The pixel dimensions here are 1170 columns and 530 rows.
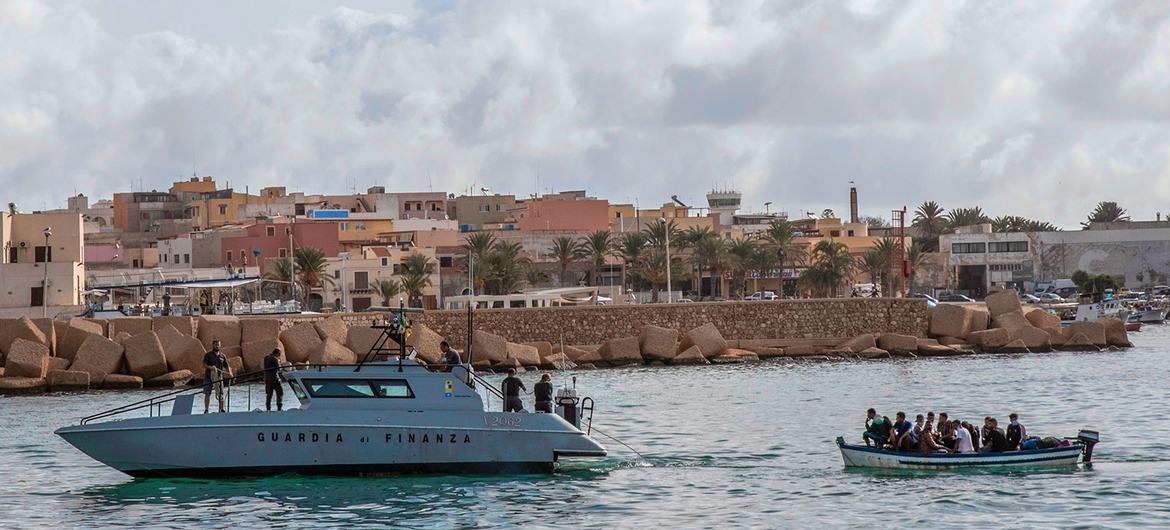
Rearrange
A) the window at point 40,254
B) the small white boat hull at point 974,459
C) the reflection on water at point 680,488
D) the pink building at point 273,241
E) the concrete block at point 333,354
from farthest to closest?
the pink building at point 273,241
the window at point 40,254
the concrete block at point 333,354
the small white boat hull at point 974,459
the reflection on water at point 680,488

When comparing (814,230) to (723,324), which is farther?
(814,230)

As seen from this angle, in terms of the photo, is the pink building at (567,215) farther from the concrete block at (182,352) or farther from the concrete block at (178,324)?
the concrete block at (182,352)

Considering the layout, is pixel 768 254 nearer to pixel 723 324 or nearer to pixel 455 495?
pixel 723 324

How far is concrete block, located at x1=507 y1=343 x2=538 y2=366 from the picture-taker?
56406mm

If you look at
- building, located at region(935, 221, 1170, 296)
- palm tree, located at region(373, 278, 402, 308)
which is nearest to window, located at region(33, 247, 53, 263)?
palm tree, located at region(373, 278, 402, 308)

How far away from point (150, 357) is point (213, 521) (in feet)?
84.6

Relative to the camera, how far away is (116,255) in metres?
106

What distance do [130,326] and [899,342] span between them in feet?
92.1

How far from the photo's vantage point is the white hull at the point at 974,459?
29062 mm

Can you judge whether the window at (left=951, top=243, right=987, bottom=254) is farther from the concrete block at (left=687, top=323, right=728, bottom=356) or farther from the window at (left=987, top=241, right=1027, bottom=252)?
the concrete block at (left=687, top=323, right=728, bottom=356)

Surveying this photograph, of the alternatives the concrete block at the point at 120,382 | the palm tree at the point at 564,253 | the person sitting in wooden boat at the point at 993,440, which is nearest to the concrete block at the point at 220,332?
the concrete block at the point at 120,382

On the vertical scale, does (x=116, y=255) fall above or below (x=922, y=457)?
above

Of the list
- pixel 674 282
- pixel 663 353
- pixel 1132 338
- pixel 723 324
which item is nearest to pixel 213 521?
Result: pixel 663 353

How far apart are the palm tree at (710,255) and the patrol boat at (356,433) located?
6820 cm
